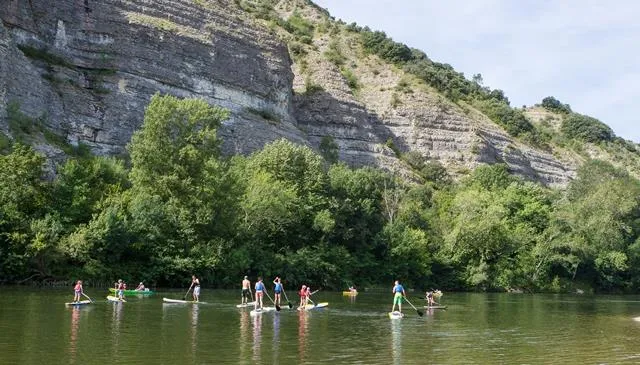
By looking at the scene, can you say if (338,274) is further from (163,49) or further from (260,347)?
(260,347)

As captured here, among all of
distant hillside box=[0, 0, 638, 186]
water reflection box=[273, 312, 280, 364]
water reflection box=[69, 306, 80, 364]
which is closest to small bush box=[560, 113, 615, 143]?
distant hillside box=[0, 0, 638, 186]

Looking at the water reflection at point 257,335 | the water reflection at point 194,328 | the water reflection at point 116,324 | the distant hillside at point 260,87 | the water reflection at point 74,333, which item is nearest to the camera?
the water reflection at point 74,333

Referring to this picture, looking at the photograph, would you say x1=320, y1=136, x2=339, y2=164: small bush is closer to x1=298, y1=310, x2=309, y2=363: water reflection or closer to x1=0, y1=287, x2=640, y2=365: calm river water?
x1=0, y1=287, x2=640, y2=365: calm river water

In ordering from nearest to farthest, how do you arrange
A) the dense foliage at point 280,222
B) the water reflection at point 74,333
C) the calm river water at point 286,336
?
the water reflection at point 74,333 → the calm river water at point 286,336 → the dense foliage at point 280,222

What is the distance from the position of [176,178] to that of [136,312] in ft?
92.5

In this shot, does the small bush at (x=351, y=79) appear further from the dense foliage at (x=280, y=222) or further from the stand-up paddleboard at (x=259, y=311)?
the stand-up paddleboard at (x=259, y=311)

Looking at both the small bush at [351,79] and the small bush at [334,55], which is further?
the small bush at [334,55]

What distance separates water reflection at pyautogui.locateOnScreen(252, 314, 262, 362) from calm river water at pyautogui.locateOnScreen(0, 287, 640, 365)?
40 millimetres

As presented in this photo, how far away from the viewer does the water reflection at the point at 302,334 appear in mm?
21581

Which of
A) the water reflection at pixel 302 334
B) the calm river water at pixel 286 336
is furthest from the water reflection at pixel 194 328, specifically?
the water reflection at pixel 302 334

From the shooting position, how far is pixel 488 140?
12862 cm

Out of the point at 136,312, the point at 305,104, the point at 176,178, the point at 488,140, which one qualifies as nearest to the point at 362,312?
the point at 136,312

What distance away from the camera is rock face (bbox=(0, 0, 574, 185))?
8006 centimetres

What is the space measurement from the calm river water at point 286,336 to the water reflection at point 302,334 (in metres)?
0.04
